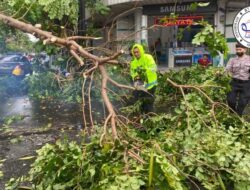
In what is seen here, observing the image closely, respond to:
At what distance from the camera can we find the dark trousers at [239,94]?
23.8 feet

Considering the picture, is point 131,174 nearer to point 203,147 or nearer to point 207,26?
point 203,147

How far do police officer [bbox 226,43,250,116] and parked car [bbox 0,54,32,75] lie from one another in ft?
28.0

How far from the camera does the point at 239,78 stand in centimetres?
726

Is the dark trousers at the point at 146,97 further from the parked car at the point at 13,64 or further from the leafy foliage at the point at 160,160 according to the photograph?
the parked car at the point at 13,64

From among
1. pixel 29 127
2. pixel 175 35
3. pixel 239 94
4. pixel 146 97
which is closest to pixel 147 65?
pixel 146 97

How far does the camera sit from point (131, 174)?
125 inches

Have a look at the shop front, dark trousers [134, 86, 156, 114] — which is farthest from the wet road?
the shop front

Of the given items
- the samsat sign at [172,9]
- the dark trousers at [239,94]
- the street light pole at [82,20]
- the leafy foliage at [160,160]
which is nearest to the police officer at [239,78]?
the dark trousers at [239,94]

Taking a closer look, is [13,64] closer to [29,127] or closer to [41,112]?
[41,112]

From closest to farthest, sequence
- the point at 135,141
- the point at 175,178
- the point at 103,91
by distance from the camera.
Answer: the point at 175,178, the point at 135,141, the point at 103,91

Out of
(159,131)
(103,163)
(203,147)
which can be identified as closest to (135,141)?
(103,163)

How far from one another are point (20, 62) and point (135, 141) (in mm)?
12657

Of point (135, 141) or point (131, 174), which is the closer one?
point (131, 174)

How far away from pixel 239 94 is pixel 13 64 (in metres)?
10.3
